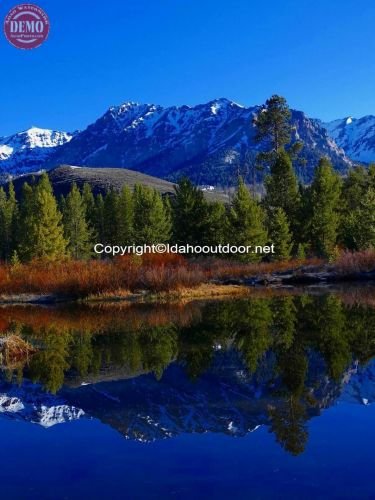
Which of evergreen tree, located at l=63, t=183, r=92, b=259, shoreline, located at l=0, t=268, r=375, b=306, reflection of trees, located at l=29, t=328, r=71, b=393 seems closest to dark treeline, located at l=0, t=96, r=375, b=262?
shoreline, located at l=0, t=268, r=375, b=306

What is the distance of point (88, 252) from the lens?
2645 inches

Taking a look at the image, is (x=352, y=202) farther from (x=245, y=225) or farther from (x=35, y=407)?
(x=35, y=407)

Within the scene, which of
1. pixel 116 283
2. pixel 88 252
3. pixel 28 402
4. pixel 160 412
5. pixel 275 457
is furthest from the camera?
pixel 88 252

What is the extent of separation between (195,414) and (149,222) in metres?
42.5

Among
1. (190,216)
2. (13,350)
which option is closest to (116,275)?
(190,216)

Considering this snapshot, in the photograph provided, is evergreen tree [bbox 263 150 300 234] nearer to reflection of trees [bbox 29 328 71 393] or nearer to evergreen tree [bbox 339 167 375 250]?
evergreen tree [bbox 339 167 375 250]

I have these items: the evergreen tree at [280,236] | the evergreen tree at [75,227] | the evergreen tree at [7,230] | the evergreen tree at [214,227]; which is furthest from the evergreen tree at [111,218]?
the evergreen tree at [280,236]

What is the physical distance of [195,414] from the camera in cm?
975

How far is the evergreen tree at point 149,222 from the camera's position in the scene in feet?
167

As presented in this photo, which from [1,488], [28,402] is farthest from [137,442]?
[28,402]

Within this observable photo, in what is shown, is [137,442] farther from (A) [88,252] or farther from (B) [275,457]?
(A) [88,252]

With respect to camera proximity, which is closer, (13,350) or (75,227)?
(13,350)

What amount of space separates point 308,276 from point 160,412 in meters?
31.2

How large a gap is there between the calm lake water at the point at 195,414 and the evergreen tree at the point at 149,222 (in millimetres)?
31445
